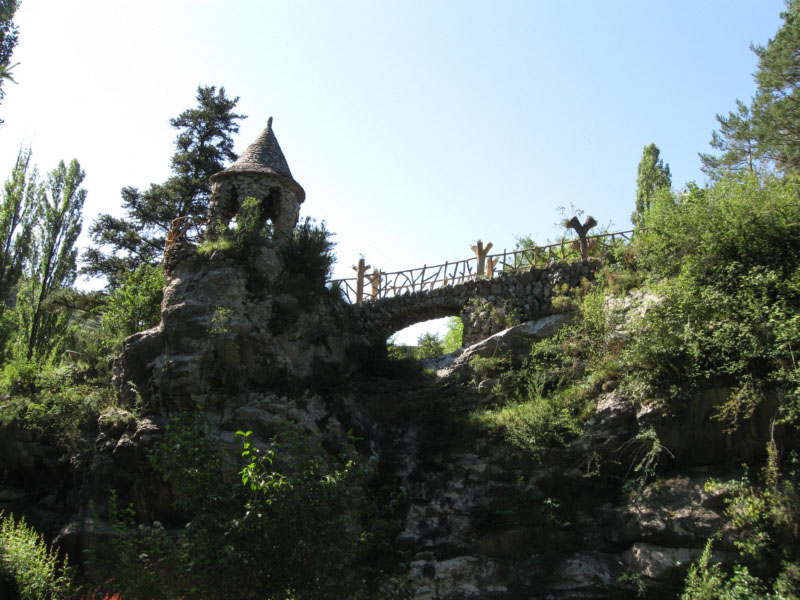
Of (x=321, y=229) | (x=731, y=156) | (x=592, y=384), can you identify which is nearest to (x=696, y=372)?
(x=592, y=384)

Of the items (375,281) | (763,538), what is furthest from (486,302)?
(763,538)

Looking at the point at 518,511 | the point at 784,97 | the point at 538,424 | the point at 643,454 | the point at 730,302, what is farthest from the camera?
the point at 784,97

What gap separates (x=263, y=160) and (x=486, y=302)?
7.16 metres

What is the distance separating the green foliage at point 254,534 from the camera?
7520 mm

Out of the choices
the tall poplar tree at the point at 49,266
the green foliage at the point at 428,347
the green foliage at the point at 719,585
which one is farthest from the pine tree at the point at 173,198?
the green foliage at the point at 719,585

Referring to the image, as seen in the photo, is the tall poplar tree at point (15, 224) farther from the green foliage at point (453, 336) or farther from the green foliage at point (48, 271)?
the green foliage at point (453, 336)

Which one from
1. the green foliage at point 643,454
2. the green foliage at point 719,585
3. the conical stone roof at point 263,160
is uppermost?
the conical stone roof at point 263,160

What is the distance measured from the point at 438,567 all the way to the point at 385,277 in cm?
977

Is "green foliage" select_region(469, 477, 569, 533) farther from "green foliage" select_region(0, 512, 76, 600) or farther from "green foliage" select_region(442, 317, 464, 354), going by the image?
"green foliage" select_region(442, 317, 464, 354)

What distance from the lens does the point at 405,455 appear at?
44.5 feet

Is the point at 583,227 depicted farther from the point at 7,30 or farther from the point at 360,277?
the point at 7,30

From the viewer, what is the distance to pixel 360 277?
1956 centimetres

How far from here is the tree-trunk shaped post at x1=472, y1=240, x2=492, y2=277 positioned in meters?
17.8

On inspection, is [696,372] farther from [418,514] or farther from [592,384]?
[418,514]
